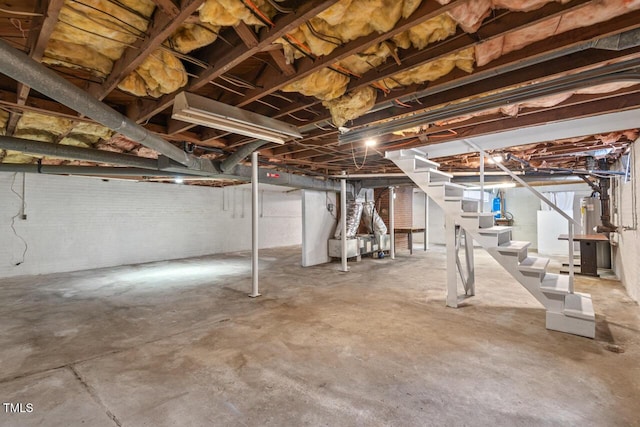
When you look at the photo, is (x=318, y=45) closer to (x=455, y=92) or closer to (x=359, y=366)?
(x=455, y=92)

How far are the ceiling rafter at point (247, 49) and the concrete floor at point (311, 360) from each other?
6.80 feet

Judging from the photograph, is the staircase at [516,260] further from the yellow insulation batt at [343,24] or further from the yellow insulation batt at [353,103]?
the yellow insulation batt at [343,24]

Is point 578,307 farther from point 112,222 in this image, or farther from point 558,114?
point 112,222

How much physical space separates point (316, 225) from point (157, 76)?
16.8 feet

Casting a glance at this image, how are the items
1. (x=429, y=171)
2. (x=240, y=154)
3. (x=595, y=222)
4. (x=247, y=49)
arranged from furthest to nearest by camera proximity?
1. (x=595, y=222)
2. (x=240, y=154)
3. (x=429, y=171)
4. (x=247, y=49)

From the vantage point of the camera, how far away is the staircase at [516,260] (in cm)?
290

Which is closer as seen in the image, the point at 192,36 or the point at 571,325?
the point at 192,36

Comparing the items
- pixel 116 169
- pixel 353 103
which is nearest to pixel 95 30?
pixel 353 103

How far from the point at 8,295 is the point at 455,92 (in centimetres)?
644

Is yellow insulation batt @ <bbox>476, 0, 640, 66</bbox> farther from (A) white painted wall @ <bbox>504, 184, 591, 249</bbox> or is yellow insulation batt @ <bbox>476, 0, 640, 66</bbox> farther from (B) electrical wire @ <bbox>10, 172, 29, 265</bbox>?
(A) white painted wall @ <bbox>504, 184, 591, 249</bbox>

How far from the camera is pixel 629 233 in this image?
409 cm

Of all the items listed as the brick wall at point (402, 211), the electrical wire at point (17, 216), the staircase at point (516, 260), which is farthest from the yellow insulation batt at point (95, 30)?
the brick wall at point (402, 211)

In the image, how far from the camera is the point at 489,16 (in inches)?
60.2

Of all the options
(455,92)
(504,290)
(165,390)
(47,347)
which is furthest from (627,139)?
(47,347)
